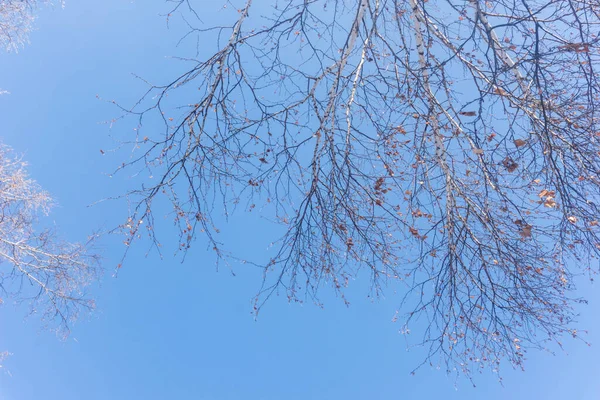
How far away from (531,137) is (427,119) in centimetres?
95

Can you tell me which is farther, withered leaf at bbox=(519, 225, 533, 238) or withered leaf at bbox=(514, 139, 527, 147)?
withered leaf at bbox=(519, 225, 533, 238)

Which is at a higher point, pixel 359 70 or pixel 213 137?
pixel 359 70

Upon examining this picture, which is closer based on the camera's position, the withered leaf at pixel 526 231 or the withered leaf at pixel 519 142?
the withered leaf at pixel 519 142

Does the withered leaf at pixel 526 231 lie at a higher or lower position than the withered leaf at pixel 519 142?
lower

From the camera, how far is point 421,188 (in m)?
3.45

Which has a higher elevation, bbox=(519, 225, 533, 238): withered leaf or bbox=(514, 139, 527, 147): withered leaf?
bbox=(514, 139, 527, 147): withered leaf

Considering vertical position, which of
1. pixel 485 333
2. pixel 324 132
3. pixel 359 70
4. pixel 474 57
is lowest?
pixel 485 333

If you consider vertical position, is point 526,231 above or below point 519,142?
below

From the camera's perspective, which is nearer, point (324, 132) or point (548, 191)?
point (548, 191)

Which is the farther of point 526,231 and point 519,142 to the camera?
point 526,231

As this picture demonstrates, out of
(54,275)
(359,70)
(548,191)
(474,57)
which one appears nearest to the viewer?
(548,191)

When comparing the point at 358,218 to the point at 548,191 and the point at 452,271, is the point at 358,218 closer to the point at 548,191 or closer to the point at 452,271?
the point at 452,271

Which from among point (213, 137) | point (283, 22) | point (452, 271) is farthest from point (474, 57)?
point (213, 137)

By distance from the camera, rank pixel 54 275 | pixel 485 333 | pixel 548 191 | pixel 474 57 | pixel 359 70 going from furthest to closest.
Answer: pixel 54 275, pixel 485 333, pixel 359 70, pixel 474 57, pixel 548 191
